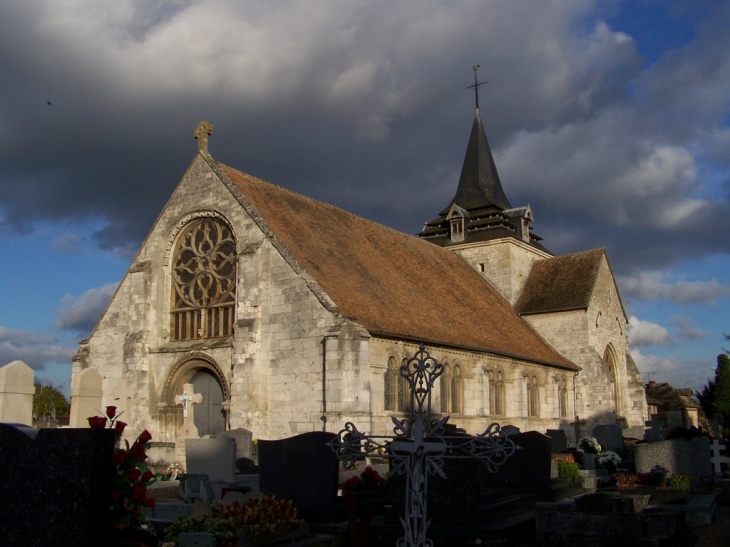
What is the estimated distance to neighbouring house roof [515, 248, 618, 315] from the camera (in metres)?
35.6

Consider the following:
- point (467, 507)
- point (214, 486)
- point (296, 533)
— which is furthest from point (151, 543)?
point (214, 486)

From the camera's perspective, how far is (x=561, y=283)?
37.5 metres

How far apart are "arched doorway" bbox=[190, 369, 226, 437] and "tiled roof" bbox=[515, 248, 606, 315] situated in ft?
56.2

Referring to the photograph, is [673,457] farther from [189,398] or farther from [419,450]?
[189,398]

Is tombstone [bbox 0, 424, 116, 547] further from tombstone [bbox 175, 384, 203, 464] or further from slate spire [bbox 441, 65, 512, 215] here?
slate spire [bbox 441, 65, 512, 215]

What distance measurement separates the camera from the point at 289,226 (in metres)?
24.9

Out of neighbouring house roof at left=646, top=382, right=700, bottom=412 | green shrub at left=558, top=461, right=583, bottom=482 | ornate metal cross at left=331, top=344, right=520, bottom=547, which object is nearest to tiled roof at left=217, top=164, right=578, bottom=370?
green shrub at left=558, top=461, right=583, bottom=482

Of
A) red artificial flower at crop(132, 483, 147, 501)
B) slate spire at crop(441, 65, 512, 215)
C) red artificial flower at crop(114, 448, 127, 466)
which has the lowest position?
red artificial flower at crop(132, 483, 147, 501)

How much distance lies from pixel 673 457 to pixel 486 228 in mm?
23245

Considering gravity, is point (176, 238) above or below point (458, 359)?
above

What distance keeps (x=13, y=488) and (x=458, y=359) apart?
71.7ft

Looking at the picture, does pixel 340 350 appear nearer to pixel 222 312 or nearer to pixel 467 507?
pixel 222 312

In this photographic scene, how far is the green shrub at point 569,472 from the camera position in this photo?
1667 cm

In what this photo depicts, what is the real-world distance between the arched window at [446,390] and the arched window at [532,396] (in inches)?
228
